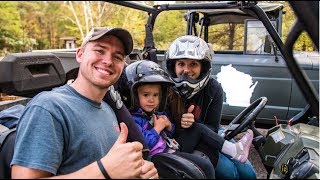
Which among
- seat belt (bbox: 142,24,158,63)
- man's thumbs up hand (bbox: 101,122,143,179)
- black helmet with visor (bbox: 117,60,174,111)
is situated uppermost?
seat belt (bbox: 142,24,158,63)

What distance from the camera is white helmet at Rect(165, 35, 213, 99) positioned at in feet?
8.51

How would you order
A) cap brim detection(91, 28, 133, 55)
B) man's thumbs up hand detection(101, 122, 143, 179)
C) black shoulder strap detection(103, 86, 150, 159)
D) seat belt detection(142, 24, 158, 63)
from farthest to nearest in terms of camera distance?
seat belt detection(142, 24, 158, 63) → black shoulder strap detection(103, 86, 150, 159) → cap brim detection(91, 28, 133, 55) → man's thumbs up hand detection(101, 122, 143, 179)

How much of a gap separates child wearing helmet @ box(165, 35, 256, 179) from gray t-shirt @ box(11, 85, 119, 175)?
0.85 m

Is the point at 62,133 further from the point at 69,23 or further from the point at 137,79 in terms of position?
the point at 69,23

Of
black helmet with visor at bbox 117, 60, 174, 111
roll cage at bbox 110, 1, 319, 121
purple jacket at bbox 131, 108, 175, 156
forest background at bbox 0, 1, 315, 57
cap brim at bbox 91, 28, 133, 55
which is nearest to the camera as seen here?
roll cage at bbox 110, 1, 319, 121

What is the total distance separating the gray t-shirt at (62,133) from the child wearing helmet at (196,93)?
0.85 m

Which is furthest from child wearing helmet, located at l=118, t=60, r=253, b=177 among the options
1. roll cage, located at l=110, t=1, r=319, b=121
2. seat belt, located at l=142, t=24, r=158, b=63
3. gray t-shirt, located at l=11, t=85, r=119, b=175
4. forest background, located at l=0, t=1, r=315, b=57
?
forest background, located at l=0, t=1, r=315, b=57

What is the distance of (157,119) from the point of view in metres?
2.40

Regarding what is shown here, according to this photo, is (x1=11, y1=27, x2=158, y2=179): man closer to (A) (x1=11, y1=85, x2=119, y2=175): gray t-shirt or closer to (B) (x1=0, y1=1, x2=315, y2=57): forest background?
(A) (x1=11, y1=85, x2=119, y2=175): gray t-shirt

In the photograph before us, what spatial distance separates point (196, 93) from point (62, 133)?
57.9 inches

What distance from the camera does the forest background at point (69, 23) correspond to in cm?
629

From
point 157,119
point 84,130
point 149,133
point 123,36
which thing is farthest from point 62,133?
point 157,119

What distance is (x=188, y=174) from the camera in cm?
186

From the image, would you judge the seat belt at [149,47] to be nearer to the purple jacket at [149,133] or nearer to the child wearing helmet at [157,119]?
the child wearing helmet at [157,119]
